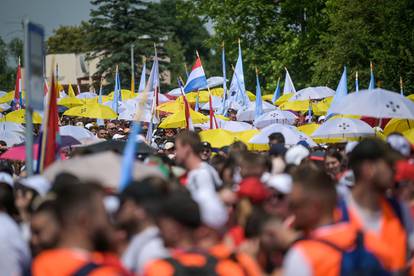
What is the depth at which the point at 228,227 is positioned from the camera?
642cm

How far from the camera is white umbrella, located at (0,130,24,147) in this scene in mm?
18019

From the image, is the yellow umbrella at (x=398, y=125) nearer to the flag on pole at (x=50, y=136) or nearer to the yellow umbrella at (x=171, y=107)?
the flag on pole at (x=50, y=136)

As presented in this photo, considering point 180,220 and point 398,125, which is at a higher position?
point 180,220

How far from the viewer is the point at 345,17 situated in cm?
3244

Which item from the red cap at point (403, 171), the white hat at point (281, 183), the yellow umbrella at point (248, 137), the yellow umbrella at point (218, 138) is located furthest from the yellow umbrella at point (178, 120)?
the red cap at point (403, 171)

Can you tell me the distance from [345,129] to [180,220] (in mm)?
9396

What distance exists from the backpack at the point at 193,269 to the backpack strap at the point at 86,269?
0.38m

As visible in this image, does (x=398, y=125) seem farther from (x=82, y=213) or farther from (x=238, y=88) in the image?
(x=82, y=213)

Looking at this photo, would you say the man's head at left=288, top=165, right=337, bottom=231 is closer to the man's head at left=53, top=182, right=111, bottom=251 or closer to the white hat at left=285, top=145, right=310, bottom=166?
the man's head at left=53, top=182, right=111, bottom=251

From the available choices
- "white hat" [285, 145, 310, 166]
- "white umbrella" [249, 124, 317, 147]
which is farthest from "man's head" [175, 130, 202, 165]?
"white umbrella" [249, 124, 317, 147]

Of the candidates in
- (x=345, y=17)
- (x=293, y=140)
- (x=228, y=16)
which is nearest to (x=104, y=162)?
(x=293, y=140)

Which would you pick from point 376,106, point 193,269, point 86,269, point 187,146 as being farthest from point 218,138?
point 86,269

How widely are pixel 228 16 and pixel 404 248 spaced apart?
138 ft

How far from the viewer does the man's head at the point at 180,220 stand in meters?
5.04
